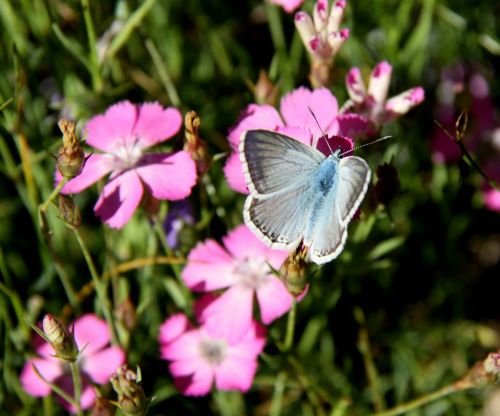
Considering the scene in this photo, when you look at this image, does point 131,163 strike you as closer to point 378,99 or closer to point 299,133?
point 299,133

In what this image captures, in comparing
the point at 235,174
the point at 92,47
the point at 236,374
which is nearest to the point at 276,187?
the point at 235,174

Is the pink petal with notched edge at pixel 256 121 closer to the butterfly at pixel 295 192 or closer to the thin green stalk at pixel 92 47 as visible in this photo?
the butterfly at pixel 295 192

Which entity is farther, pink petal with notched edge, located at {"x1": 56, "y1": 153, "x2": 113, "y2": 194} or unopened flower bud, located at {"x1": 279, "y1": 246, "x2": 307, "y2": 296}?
pink petal with notched edge, located at {"x1": 56, "y1": 153, "x2": 113, "y2": 194}

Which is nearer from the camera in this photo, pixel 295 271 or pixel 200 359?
pixel 295 271

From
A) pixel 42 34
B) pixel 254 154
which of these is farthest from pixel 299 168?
pixel 42 34

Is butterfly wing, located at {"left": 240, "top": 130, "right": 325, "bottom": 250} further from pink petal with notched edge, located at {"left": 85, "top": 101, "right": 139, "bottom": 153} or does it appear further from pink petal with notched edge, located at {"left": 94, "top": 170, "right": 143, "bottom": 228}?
pink petal with notched edge, located at {"left": 85, "top": 101, "right": 139, "bottom": 153}

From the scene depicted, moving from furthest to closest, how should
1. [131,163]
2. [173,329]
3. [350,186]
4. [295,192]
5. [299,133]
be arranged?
[173,329]
[131,163]
[299,133]
[295,192]
[350,186]

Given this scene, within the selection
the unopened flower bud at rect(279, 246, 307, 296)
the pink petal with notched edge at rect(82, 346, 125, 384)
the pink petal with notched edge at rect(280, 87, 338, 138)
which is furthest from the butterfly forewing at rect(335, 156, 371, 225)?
the pink petal with notched edge at rect(82, 346, 125, 384)
